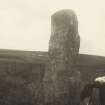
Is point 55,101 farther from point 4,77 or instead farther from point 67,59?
point 4,77

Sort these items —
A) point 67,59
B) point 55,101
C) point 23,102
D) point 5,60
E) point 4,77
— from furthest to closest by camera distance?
point 5,60
point 4,77
point 23,102
point 67,59
point 55,101

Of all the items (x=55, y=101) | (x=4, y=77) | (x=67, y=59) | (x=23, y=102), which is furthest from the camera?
(x=4, y=77)

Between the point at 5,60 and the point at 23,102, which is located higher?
the point at 5,60

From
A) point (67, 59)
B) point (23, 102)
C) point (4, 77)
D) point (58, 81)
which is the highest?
point (67, 59)

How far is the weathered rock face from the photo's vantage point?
7.74 meters

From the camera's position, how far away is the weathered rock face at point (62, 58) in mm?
7742

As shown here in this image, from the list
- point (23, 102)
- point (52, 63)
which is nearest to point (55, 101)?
point (52, 63)

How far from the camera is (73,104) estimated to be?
25.8 feet

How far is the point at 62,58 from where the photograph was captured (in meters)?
8.13

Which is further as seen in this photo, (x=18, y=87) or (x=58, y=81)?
(x=18, y=87)

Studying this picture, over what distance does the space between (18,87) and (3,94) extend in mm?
687

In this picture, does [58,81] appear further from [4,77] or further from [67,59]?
[4,77]

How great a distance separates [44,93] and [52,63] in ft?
2.93

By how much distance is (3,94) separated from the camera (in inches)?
424
